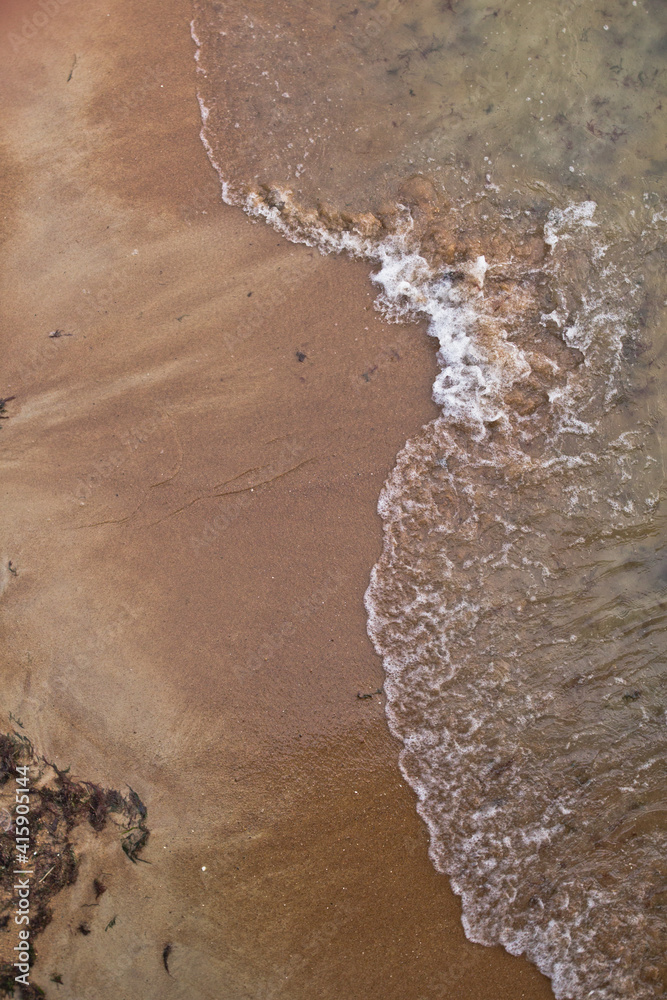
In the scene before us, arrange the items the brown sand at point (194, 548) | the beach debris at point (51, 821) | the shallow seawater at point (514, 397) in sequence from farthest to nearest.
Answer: the shallow seawater at point (514, 397)
the brown sand at point (194, 548)
the beach debris at point (51, 821)

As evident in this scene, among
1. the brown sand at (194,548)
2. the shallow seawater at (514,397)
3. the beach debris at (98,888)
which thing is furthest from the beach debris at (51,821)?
the shallow seawater at (514,397)

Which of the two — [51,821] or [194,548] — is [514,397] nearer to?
[194,548]

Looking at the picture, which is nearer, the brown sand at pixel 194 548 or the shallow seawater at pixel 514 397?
the brown sand at pixel 194 548

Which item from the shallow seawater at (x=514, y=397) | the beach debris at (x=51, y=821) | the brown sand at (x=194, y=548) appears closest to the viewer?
the beach debris at (x=51, y=821)

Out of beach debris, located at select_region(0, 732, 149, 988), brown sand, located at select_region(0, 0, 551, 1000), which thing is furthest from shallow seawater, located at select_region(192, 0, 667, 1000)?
beach debris, located at select_region(0, 732, 149, 988)

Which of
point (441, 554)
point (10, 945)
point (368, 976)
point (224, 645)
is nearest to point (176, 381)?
point (224, 645)

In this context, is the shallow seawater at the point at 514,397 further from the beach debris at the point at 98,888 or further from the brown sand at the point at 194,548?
the beach debris at the point at 98,888

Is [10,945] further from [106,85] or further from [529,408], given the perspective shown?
[106,85]

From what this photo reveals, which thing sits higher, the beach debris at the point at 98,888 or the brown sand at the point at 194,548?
the brown sand at the point at 194,548
